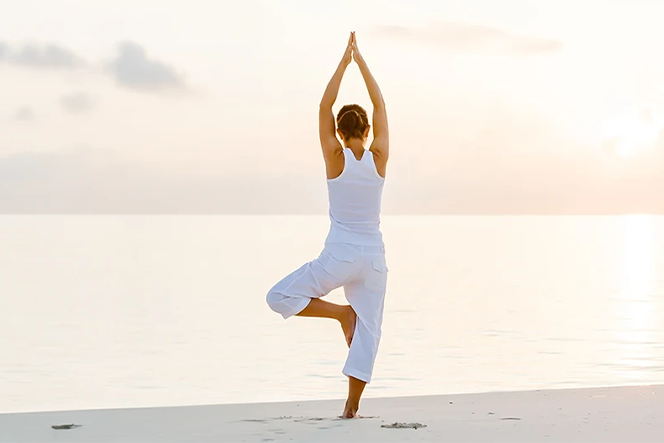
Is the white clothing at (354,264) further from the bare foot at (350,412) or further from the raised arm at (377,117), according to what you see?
the bare foot at (350,412)

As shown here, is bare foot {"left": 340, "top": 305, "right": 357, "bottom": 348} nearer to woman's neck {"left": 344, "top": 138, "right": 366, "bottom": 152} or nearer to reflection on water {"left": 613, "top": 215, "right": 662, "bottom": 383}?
woman's neck {"left": 344, "top": 138, "right": 366, "bottom": 152}

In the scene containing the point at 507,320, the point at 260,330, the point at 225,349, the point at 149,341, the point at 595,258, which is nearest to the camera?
the point at 225,349

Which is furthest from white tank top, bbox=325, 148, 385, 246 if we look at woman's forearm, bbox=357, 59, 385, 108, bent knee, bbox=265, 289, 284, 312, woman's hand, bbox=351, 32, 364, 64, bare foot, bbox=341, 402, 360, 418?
bare foot, bbox=341, 402, 360, 418

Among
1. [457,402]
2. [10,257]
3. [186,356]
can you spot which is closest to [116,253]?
[10,257]

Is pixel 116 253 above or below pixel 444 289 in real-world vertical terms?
above

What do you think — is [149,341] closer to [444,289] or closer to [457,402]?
[457,402]

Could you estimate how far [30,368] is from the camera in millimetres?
12117

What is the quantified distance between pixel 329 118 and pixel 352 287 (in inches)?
37.4

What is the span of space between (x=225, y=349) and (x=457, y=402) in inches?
304

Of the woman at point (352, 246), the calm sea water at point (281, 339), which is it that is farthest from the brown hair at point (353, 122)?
the calm sea water at point (281, 339)

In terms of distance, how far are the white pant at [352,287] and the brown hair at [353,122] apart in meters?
0.62

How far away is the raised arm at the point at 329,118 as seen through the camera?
562 centimetres

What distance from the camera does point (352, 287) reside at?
5.71 m

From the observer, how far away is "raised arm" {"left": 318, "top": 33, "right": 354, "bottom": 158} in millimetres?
5621
